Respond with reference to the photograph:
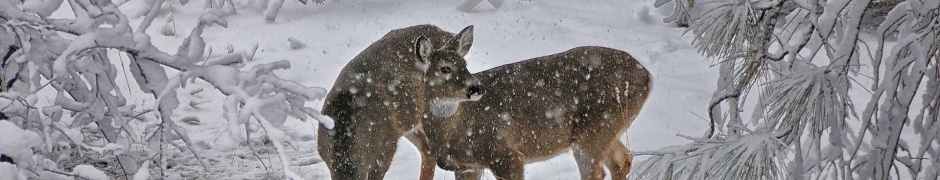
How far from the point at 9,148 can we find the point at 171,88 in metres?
0.48

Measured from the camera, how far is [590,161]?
6145 mm

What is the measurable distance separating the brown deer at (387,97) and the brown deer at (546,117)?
25cm

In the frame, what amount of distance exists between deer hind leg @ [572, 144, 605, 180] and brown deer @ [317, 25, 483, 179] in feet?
2.97

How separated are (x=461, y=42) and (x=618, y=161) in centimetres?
145

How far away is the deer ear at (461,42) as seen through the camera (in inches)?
216

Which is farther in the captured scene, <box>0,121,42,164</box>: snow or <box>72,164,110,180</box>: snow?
<box>72,164,110,180</box>: snow

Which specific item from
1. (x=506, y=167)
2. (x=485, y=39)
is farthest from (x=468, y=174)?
(x=485, y=39)

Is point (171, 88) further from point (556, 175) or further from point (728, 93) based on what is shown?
point (556, 175)

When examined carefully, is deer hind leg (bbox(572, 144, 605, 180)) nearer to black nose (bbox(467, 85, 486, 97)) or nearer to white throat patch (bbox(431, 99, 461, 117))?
white throat patch (bbox(431, 99, 461, 117))

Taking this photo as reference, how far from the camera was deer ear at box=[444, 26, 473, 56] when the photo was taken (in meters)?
5.48

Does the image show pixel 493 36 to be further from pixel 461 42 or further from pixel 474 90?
pixel 474 90

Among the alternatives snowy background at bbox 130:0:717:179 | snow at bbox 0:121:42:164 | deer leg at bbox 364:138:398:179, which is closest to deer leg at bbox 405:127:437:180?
deer leg at bbox 364:138:398:179

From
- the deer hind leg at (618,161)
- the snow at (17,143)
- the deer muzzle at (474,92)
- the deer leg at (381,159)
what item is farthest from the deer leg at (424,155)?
the snow at (17,143)

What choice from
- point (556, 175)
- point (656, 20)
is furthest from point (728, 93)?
point (656, 20)
